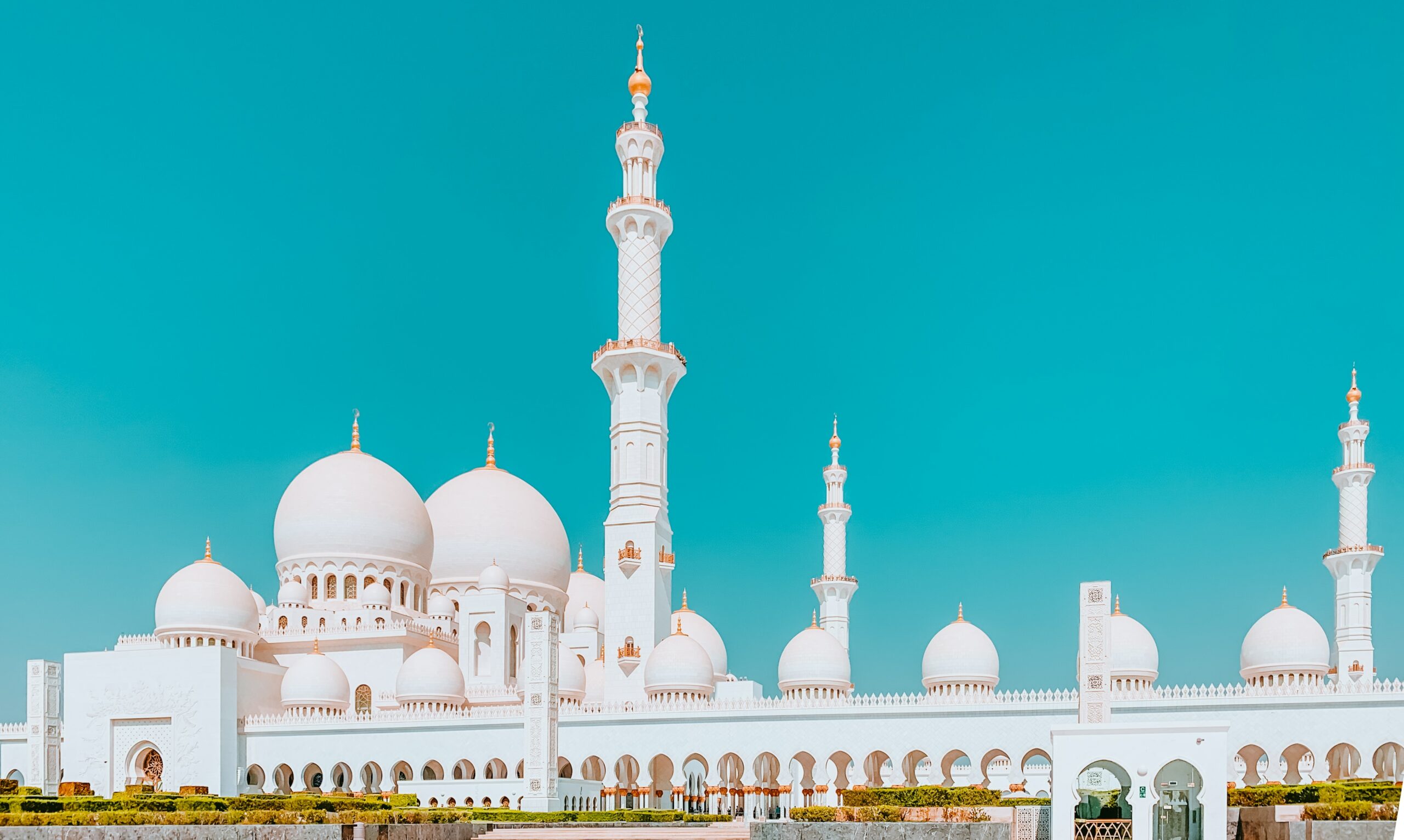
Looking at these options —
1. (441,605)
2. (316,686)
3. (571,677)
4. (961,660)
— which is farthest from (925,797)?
(441,605)

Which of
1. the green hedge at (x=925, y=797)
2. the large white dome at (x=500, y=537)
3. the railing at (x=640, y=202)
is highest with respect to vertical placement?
the railing at (x=640, y=202)

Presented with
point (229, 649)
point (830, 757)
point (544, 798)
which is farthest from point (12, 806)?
point (830, 757)

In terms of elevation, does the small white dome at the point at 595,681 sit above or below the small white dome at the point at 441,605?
below

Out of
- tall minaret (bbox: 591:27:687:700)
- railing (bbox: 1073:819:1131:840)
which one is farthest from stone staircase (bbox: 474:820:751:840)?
tall minaret (bbox: 591:27:687:700)

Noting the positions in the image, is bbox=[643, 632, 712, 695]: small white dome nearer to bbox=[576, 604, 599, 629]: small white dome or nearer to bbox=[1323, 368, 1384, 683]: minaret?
bbox=[576, 604, 599, 629]: small white dome

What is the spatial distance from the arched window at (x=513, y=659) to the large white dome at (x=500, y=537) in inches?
113

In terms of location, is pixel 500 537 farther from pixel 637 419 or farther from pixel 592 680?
pixel 637 419

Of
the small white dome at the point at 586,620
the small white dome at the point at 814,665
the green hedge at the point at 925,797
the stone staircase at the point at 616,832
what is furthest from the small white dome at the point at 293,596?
the green hedge at the point at 925,797

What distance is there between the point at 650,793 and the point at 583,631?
30.5 ft

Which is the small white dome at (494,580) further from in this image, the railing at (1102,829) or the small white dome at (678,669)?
the railing at (1102,829)

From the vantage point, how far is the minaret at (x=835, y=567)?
40906 millimetres

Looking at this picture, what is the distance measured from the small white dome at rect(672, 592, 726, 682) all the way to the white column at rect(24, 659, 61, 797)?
17.1m

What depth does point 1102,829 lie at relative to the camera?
674 inches

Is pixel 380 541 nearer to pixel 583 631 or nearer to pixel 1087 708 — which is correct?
pixel 583 631
